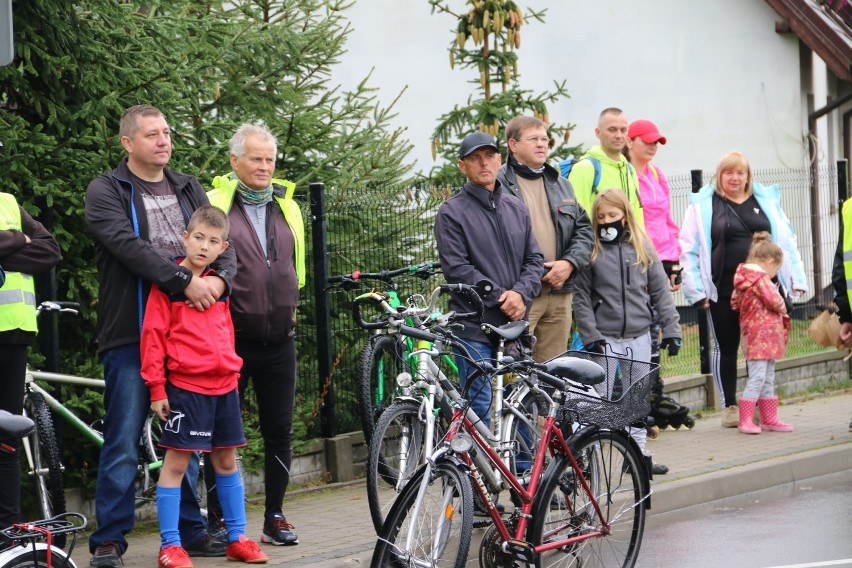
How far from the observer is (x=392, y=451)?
24.6ft

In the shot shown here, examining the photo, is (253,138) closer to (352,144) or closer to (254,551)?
(254,551)

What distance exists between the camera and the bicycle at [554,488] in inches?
232

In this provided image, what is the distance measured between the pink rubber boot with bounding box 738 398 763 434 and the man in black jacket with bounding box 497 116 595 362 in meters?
2.85

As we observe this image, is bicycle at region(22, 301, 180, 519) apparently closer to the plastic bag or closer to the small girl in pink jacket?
the small girl in pink jacket

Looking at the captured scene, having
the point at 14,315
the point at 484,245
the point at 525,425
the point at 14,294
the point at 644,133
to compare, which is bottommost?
the point at 525,425

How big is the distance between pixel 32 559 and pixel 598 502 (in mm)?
2701

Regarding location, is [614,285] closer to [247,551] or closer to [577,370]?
[577,370]

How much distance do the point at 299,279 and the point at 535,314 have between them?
1744mm

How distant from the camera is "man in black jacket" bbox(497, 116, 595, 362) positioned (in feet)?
28.4

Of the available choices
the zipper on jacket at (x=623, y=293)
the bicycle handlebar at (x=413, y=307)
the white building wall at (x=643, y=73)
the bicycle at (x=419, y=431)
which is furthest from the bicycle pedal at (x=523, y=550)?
the white building wall at (x=643, y=73)

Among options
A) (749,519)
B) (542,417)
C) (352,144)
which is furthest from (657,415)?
(542,417)

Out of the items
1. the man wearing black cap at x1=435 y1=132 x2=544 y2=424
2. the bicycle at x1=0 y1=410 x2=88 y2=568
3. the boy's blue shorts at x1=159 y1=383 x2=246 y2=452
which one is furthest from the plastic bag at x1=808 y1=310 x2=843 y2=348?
the bicycle at x1=0 y1=410 x2=88 y2=568

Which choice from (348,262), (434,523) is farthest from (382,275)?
(434,523)

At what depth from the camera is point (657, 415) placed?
11.1m
